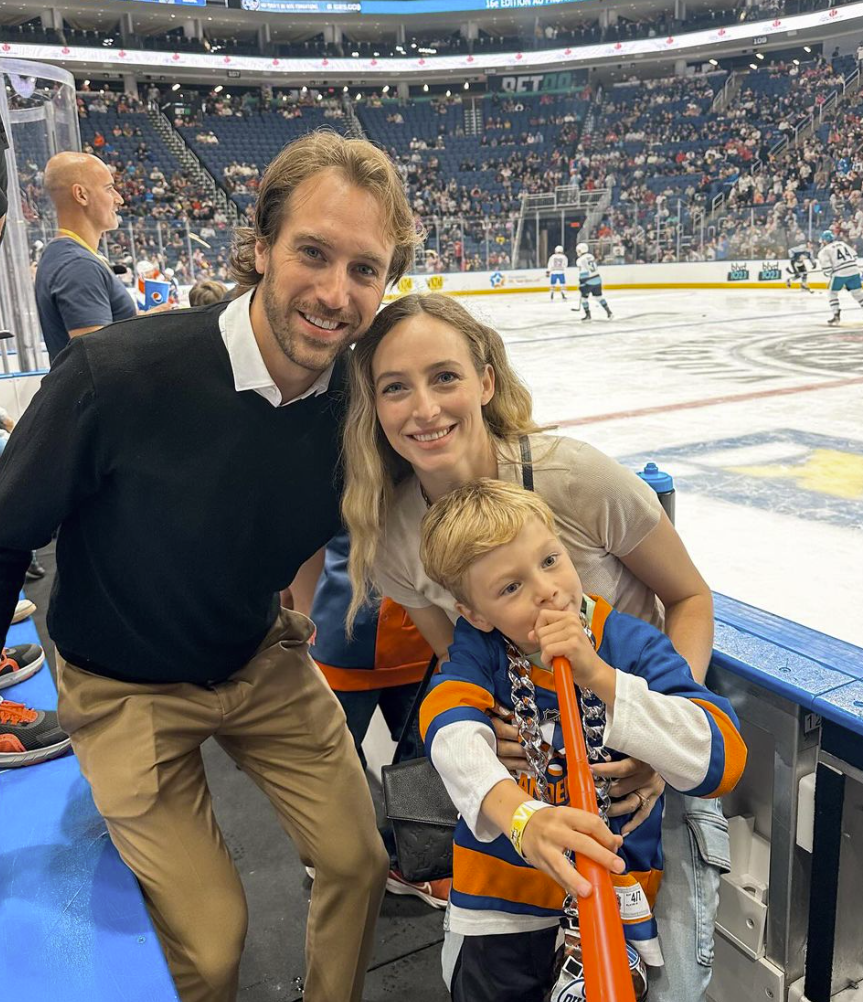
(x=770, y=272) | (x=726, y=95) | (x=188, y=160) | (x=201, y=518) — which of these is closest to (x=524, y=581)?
(x=201, y=518)

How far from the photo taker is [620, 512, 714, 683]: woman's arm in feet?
3.70

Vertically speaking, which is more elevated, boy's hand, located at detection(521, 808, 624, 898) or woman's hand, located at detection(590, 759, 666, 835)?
boy's hand, located at detection(521, 808, 624, 898)

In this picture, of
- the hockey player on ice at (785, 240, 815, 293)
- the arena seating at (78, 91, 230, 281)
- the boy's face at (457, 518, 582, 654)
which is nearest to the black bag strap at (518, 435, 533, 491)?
the boy's face at (457, 518, 582, 654)

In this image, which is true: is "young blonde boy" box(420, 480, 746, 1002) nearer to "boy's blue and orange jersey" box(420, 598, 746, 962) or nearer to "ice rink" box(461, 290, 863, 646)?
"boy's blue and orange jersey" box(420, 598, 746, 962)

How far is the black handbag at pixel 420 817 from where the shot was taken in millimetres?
1176

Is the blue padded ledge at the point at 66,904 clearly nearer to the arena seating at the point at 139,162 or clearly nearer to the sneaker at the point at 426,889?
the sneaker at the point at 426,889

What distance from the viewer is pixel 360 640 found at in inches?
63.5

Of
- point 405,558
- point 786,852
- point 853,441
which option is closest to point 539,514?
point 405,558

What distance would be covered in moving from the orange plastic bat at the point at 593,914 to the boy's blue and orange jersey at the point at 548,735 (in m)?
0.16

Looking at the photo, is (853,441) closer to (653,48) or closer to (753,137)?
(753,137)

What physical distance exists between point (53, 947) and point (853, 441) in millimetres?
3463

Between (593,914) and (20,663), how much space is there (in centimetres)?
145

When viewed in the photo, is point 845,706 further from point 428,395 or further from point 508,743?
point 428,395

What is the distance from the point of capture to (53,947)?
987 mm
